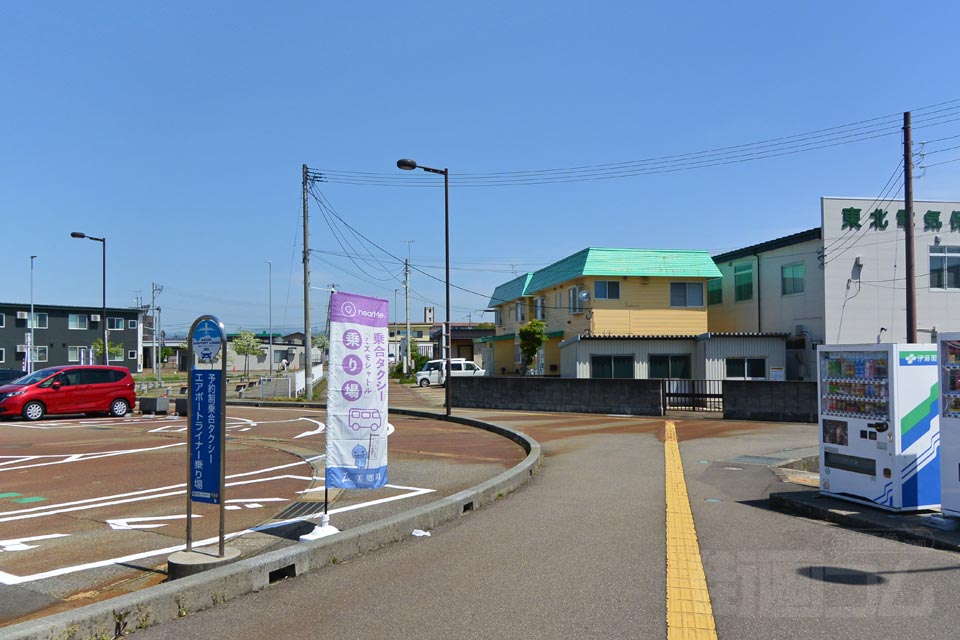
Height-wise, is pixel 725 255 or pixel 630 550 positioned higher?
pixel 725 255

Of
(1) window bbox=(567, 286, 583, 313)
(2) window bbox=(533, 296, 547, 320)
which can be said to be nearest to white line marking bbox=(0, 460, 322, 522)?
(1) window bbox=(567, 286, 583, 313)

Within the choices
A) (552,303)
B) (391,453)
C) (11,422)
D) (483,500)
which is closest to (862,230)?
(552,303)

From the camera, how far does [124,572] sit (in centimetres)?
589

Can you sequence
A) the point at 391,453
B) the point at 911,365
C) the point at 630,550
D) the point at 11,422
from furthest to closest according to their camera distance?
the point at 11,422 → the point at 391,453 → the point at 911,365 → the point at 630,550

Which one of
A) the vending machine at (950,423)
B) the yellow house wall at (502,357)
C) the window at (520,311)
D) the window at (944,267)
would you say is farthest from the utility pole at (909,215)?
the yellow house wall at (502,357)

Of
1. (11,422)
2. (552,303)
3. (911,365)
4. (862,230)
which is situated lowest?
(11,422)

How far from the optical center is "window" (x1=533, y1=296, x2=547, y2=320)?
38844 millimetres

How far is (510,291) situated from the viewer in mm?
44781

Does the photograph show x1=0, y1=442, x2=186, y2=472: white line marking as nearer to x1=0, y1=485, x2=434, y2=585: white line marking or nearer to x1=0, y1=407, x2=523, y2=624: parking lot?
x1=0, y1=407, x2=523, y2=624: parking lot

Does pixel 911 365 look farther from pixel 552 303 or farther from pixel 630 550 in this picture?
pixel 552 303

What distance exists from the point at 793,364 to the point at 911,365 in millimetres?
23608

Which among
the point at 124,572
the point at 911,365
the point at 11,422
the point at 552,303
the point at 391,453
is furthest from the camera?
the point at 552,303

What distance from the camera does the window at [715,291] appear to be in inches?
1422

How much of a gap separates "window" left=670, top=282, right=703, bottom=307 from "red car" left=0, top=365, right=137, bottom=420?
22.8m
